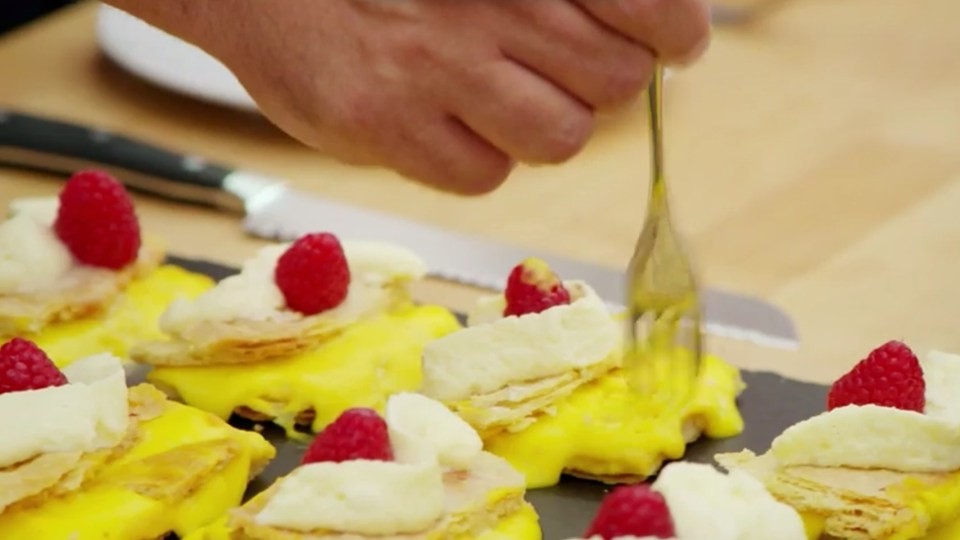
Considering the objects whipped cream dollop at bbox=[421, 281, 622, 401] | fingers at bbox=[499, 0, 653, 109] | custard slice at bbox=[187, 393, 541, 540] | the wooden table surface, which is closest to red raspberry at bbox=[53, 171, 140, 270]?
the wooden table surface

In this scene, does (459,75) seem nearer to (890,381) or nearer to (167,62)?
(890,381)

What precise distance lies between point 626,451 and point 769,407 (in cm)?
25

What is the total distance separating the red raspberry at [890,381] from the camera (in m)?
1.91

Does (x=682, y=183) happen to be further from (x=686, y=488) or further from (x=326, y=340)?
(x=686, y=488)

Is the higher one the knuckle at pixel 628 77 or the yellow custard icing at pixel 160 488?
the knuckle at pixel 628 77

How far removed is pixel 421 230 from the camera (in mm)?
2605

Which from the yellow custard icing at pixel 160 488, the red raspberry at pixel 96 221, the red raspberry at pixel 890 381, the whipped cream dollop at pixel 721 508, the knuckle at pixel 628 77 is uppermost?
the knuckle at pixel 628 77

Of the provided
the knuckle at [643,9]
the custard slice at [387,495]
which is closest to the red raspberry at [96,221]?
the custard slice at [387,495]

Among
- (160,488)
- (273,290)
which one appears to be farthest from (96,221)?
(160,488)

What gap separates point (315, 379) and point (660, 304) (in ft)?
1.46

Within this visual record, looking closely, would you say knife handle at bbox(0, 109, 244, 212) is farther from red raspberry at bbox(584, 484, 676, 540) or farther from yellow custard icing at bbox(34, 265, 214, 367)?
red raspberry at bbox(584, 484, 676, 540)

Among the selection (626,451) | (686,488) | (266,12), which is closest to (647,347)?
(626,451)

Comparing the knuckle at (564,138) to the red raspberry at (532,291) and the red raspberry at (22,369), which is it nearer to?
the red raspberry at (532,291)

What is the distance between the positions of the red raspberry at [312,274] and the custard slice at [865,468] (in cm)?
59
